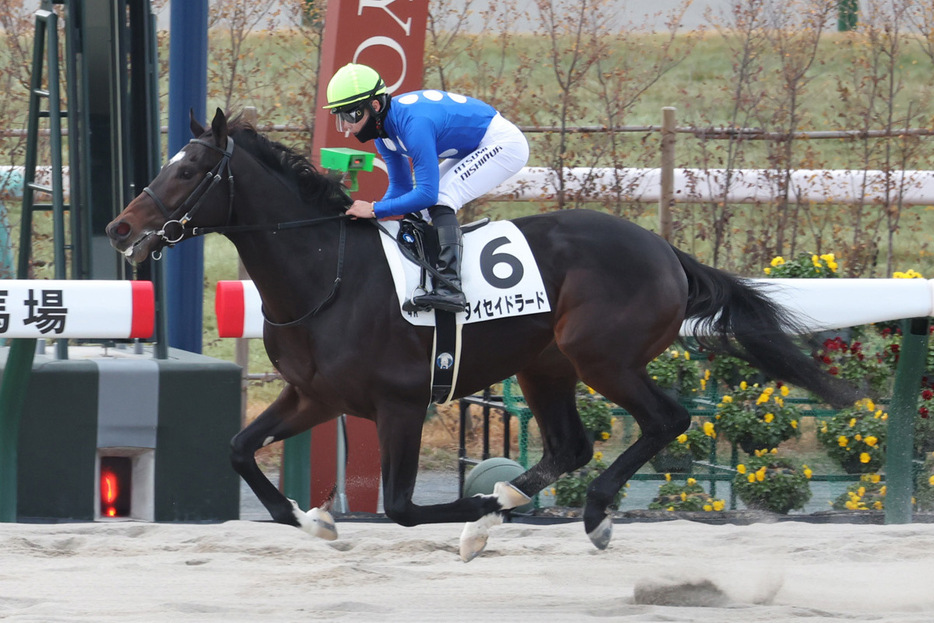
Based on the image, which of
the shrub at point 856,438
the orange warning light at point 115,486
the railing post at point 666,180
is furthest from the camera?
the railing post at point 666,180

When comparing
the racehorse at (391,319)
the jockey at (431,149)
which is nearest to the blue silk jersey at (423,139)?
the jockey at (431,149)

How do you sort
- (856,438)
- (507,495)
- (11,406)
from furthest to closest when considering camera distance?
(856,438), (11,406), (507,495)

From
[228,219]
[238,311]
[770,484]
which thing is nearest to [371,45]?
[238,311]

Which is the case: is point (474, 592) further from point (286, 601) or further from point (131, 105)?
point (131, 105)

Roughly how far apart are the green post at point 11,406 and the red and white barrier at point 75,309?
192mm

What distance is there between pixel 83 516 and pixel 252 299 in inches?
44.1

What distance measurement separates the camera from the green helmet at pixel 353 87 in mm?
4047

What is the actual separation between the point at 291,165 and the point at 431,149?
0.53 metres

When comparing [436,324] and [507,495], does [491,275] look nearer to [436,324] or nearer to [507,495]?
[436,324]

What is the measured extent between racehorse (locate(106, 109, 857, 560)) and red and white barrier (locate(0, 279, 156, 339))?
0.73 meters

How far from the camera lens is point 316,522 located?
13.8 ft

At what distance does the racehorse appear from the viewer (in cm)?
403

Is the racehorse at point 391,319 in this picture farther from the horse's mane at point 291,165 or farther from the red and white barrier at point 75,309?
the red and white barrier at point 75,309

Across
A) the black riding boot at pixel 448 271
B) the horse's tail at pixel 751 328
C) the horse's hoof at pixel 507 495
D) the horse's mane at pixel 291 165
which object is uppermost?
the horse's mane at pixel 291 165
